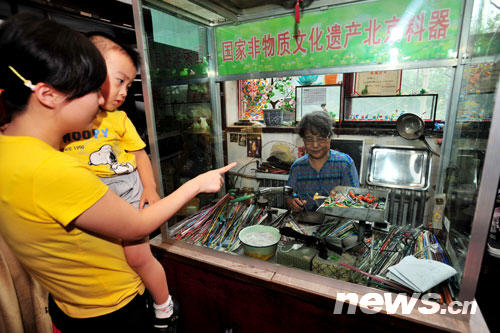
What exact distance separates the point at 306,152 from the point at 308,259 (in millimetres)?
1116

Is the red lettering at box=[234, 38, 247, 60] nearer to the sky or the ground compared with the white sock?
nearer to the sky

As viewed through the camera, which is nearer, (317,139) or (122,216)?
(122,216)

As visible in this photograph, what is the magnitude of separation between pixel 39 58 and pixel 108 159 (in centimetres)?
71

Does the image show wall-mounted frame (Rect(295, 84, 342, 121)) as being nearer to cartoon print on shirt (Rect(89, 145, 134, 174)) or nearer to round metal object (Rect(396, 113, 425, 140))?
round metal object (Rect(396, 113, 425, 140))

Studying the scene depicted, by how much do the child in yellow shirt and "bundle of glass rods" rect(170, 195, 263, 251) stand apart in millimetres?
487

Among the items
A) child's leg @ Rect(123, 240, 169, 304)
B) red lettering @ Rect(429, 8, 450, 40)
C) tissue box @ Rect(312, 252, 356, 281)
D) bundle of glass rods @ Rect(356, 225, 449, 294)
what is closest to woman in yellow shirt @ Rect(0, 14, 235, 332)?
child's leg @ Rect(123, 240, 169, 304)

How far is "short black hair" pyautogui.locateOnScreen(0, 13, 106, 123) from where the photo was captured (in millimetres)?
675

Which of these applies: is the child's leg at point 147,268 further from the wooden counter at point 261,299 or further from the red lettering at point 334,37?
the red lettering at point 334,37

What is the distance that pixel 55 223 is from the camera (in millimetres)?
760

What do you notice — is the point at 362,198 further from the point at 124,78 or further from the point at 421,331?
the point at 124,78

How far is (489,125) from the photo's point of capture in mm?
956

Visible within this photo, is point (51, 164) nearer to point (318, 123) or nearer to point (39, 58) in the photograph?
point (39, 58)

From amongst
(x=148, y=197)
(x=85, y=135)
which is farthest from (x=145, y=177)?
(x=85, y=135)

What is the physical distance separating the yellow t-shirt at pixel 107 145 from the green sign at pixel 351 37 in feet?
3.25
